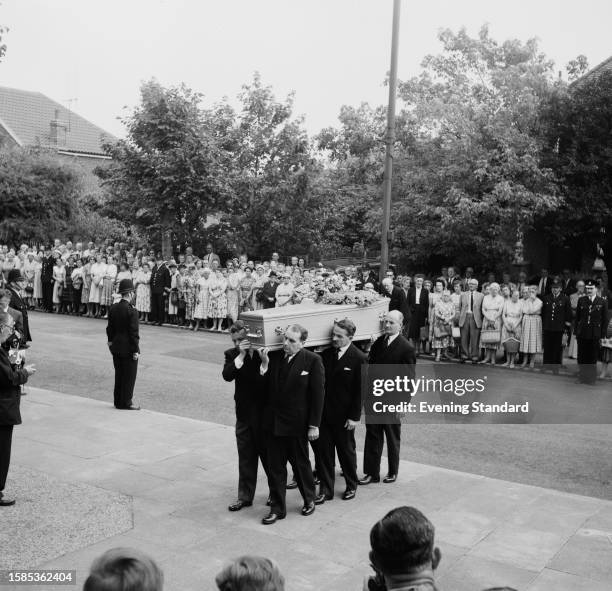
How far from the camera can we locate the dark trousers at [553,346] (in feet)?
52.0

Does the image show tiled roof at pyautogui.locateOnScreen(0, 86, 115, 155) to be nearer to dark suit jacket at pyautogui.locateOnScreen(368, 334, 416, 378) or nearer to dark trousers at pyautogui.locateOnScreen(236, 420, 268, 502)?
dark suit jacket at pyautogui.locateOnScreen(368, 334, 416, 378)

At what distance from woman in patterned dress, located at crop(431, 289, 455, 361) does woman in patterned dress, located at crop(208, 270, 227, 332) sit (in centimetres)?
605

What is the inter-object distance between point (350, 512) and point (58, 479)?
308cm

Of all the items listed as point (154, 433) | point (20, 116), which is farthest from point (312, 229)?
point (20, 116)

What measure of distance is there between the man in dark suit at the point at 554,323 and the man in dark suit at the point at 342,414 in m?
8.95

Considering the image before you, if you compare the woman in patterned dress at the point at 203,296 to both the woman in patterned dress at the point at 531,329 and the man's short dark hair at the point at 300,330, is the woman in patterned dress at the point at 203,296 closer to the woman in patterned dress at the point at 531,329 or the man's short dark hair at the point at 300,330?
the woman in patterned dress at the point at 531,329

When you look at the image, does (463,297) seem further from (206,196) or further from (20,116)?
(20,116)

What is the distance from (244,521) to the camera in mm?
7113

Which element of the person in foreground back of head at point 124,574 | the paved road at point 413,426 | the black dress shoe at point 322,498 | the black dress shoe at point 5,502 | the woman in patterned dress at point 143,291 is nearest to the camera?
the person in foreground back of head at point 124,574

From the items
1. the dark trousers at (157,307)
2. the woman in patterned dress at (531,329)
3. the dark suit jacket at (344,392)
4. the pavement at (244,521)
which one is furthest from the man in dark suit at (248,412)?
A: the dark trousers at (157,307)

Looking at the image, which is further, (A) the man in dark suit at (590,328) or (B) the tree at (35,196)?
(B) the tree at (35,196)

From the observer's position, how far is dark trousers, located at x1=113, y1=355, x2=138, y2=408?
37.2 ft

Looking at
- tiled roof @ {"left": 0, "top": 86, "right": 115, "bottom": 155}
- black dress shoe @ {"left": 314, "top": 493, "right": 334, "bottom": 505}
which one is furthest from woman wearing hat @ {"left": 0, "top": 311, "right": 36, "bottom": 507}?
tiled roof @ {"left": 0, "top": 86, "right": 115, "bottom": 155}

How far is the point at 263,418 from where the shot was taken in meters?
7.42
